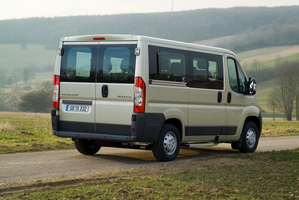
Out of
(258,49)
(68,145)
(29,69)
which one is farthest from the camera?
(258,49)

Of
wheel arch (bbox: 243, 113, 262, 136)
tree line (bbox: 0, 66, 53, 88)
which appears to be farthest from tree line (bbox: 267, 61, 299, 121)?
tree line (bbox: 0, 66, 53, 88)

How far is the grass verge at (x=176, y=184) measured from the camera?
546 centimetres

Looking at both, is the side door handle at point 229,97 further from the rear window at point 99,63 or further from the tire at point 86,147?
the tire at point 86,147

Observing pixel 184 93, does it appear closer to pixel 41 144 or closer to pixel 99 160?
pixel 99 160

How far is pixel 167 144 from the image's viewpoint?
363 inches

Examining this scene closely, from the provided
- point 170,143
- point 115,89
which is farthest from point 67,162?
point 170,143

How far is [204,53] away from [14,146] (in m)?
5.60

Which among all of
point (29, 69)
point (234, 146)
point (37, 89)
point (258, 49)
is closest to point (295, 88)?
point (37, 89)

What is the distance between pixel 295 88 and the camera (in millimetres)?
68500

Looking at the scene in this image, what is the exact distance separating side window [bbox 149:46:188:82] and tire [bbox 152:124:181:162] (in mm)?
1118

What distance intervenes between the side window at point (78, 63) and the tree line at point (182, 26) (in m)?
134

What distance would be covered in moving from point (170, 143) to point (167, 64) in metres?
1.78

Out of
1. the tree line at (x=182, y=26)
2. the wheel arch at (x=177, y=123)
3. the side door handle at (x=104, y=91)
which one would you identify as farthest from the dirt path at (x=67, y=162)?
the tree line at (x=182, y=26)

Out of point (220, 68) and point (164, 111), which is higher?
point (220, 68)
